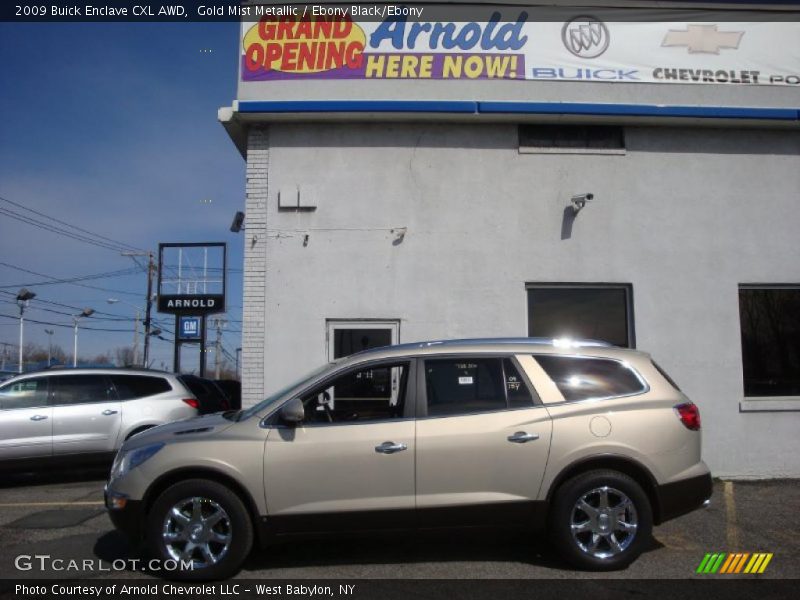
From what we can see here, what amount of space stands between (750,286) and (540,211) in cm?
318

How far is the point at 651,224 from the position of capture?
32.0 feet

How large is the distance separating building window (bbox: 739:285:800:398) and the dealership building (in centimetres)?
3

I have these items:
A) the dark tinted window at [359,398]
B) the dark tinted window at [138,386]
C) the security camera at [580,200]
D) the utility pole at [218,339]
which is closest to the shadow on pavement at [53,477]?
the dark tinted window at [138,386]

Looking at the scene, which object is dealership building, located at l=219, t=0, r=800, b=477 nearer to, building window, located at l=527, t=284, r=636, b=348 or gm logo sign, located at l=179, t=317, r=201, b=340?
building window, located at l=527, t=284, r=636, b=348

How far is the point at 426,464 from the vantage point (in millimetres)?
5289

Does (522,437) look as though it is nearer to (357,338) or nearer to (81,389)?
(357,338)

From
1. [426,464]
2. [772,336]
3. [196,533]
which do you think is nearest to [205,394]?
[196,533]

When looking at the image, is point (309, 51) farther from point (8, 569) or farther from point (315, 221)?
point (8, 569)

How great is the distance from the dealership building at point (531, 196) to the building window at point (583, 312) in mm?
23

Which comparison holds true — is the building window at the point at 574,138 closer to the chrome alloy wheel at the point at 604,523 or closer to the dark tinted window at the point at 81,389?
the chrome alloy wheel at the point at 604,523

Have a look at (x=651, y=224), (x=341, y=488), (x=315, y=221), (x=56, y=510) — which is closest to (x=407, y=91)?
(x=315, y=221)

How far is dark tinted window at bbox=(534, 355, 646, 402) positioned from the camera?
5652 mm

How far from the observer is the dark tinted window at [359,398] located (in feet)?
18.1

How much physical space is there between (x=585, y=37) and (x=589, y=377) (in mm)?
6381
